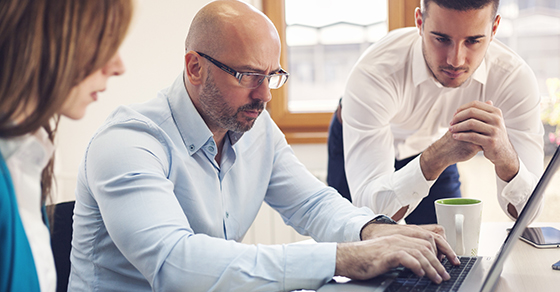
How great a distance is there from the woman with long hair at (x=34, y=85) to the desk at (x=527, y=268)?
0.72 meters

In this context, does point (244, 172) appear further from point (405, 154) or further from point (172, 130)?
point (405, 154)

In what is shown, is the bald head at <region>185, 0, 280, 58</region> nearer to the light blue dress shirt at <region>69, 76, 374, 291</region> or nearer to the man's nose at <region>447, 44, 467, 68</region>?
the light blue dress shirt at <region>69, 76, 374, 291</region>

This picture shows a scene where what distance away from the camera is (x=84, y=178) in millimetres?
1130

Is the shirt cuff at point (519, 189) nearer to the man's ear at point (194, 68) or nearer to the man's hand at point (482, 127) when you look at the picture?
the man's hand at point (482, 127)

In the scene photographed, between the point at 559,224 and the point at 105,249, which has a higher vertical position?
the point at 105,249

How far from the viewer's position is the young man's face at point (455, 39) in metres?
1.48

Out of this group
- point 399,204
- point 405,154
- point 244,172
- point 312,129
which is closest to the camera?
point 244,172

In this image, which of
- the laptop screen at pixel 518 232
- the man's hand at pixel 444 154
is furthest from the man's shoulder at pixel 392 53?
the laptop screen at pixel 518 232

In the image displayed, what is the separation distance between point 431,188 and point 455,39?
647 millimetres

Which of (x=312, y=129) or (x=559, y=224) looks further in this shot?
(x=312, y=129)

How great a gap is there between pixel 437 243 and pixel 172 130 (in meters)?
0.62

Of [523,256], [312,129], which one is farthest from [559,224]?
[312,129]

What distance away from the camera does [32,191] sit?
69 cm

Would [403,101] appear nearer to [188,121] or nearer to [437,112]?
[437,112]
